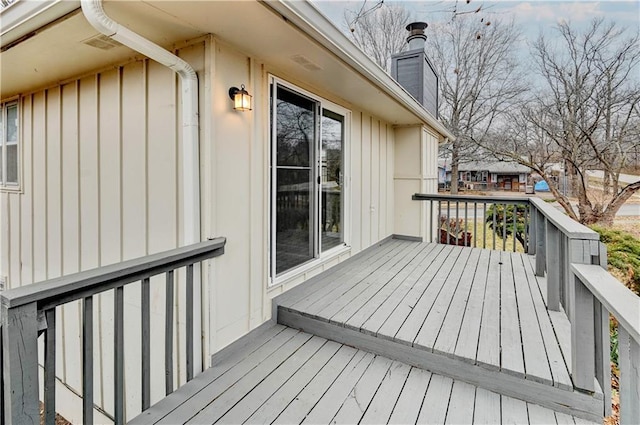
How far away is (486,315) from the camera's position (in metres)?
2.76

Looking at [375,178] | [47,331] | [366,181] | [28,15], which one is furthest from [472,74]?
[47,331]

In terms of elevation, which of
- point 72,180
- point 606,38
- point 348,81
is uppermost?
point 606,38

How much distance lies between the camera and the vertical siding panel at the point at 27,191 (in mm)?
3879

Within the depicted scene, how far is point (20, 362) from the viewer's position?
1382mm

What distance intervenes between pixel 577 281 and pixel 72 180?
4213 millimetres

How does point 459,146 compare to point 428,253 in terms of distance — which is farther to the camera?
point 459,146

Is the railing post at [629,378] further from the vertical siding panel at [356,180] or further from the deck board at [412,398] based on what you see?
the vertical siding panel at [356,180]

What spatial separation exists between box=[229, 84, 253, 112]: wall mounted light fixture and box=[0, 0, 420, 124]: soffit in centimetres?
32

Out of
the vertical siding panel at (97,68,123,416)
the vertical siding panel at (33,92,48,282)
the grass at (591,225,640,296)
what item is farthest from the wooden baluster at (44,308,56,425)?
the grass at (591,225,640,296)

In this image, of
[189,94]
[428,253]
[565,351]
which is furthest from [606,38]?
[189,94]

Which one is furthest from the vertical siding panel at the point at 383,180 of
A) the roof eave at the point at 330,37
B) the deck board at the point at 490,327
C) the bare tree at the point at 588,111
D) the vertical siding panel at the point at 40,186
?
the bare tree at the point at 588,111

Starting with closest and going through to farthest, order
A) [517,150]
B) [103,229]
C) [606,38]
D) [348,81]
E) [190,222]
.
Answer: [190,222] → [103,229] → [348,81] → [606,38] → [517,150]

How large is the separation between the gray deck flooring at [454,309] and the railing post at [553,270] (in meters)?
0.10

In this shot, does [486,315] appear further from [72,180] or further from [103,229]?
[72,180]
